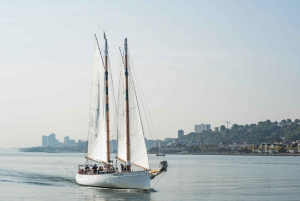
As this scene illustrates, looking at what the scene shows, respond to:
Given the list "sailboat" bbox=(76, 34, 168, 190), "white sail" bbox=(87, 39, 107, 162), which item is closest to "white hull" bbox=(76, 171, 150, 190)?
"sailboat" bbox=(76, 34, 168, 190)

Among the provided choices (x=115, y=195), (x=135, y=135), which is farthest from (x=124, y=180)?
(x=135, y=135)

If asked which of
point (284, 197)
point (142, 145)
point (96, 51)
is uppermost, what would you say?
point (96, 51)

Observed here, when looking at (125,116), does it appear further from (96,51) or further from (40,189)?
(40,189)

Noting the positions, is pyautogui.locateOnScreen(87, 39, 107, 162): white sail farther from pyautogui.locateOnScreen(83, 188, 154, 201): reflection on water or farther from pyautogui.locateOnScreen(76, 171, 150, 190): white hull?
pyautogui.locateOnScreen(83, 188, 154, 201): reflection on water

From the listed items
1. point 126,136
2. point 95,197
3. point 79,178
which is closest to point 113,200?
point 95,197

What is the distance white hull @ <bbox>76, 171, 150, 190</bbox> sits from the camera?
58.3m

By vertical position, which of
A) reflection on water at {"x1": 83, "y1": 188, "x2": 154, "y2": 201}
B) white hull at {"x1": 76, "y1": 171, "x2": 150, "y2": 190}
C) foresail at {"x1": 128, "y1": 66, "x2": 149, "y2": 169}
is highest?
foresail at {"x1": 128, "y1": 66, "x2": 149, "y2": 169}

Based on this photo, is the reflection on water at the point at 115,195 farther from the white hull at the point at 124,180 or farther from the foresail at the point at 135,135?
the foresail at the point at 135,135

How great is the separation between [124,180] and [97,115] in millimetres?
11419

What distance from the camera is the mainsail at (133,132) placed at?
59.3 metres

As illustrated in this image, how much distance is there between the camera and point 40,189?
7062 centimetres

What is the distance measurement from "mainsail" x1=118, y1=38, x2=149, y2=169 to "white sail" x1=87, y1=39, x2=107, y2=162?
623 cm

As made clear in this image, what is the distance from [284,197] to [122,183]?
58.0 ft

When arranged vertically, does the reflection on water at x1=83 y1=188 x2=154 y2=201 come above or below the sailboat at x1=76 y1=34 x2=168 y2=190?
below
